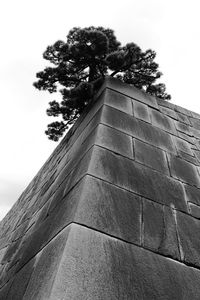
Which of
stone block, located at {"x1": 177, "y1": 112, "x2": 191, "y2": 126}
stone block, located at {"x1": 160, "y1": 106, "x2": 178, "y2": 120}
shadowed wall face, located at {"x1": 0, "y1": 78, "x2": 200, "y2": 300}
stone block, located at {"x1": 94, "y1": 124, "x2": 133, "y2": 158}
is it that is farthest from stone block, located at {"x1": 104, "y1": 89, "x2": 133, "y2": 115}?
stone block, located at {"x1": 177, "y1": 112, "x2": 191, "y2": 126}

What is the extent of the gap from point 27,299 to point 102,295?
16.2 inches

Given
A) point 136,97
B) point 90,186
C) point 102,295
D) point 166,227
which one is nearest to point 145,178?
point 166,227

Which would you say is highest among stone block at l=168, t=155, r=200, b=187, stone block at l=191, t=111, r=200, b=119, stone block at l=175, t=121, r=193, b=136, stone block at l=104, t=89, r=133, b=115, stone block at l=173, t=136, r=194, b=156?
stone block at l=191, t=111, r=200, b=119

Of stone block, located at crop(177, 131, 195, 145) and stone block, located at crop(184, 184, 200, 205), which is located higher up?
stone block, located at crop(177, 131, 195, 145)

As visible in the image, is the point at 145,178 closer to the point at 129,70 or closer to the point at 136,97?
the point at 136,97

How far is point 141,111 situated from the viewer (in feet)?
8.05

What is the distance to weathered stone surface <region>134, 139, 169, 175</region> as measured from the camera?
187 cm

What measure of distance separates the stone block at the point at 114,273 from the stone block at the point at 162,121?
1.46 metres

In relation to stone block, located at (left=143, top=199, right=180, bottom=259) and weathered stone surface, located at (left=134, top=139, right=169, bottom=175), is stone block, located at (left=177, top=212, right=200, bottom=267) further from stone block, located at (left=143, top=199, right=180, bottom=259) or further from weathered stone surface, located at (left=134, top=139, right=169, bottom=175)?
weathered stone surface, located at (left=134, top=139, right=169, bottom=175)

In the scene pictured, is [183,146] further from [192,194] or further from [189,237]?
[189,237]

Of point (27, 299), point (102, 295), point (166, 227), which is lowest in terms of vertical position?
point (27, 299)

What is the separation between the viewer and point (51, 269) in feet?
3.49

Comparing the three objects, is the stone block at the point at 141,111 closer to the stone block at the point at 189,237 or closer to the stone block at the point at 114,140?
the stone block at the point at 114,140

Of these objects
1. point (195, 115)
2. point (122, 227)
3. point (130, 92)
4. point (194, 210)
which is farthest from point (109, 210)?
point (195, 115)
